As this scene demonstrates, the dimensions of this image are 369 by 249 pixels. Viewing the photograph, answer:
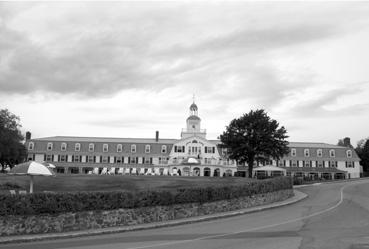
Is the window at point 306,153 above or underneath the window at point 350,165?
above

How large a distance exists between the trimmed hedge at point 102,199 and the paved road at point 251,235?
1.95 meters

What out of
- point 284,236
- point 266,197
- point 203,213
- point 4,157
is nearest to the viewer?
point 284,236

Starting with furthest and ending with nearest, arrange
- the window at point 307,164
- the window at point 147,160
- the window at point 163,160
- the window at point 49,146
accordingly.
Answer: the window at point 307,164
the window at point 49,146
the window at point 147,160
the window at point 163,160

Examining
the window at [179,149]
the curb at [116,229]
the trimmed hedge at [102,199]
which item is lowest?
the curb at [116,229]

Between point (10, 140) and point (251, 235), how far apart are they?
6408cm

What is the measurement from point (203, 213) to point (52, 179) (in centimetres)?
1749

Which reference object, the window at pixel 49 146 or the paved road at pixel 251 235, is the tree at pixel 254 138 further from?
the window at pixel 49 146

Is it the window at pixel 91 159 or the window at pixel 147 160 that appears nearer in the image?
the window at pixel 91 159

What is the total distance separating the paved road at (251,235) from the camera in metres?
15.3

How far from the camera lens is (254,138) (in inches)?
2488

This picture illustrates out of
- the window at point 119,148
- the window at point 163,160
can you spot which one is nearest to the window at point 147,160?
the window at point 163,160

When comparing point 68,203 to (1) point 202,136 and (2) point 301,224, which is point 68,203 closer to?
(2) point 301,224

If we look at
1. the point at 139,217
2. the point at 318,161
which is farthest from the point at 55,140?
the point at 139,217

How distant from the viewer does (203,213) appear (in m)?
25.9
